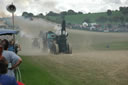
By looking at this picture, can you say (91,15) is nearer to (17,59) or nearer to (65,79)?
(65,79)

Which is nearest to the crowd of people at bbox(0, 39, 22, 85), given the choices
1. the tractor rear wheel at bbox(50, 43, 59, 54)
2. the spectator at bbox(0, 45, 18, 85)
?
the spectator at bbox(0, 45, 18, 85)

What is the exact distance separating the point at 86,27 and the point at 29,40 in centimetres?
2741

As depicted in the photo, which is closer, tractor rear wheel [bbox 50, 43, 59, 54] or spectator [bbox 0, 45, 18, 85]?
spectator [bbox 0, 45, 18, 85]

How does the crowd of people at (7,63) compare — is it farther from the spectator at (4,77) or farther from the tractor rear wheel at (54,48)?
the tractor rear wheel at (54,48)

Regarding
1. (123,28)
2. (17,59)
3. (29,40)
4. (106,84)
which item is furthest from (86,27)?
(17,59)

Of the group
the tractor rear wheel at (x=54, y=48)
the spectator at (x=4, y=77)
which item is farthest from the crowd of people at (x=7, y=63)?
the tractor rear wheel at (x=54, y=48)

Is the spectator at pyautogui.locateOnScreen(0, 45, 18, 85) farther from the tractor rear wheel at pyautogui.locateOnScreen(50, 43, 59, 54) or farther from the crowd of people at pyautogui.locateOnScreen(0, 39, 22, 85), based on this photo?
the tractor rear wheel at pyautogui.locateOnScreen(50, 43, 59, 54)

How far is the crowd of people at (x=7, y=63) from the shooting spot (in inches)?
167

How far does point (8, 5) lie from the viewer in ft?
54.5

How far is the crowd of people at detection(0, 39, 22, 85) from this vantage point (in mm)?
4238

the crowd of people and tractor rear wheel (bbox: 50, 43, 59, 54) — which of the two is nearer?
the crowd of people

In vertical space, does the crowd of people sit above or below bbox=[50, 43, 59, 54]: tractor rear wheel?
above

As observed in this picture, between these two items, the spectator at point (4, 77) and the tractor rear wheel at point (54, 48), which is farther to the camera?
the tractor rear wheel at point (54, 48)

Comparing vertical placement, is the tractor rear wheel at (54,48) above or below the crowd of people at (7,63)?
below
